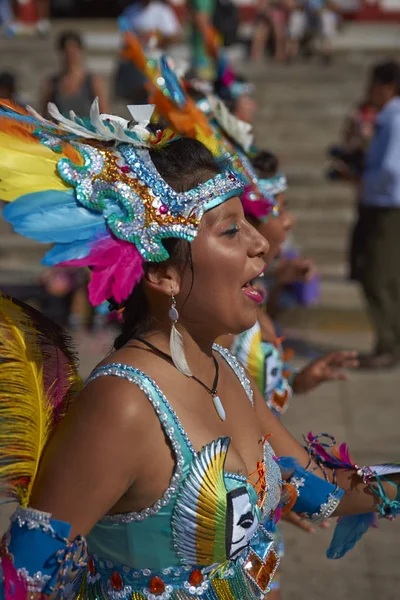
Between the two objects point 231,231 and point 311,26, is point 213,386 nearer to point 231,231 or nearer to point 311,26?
point 231,231

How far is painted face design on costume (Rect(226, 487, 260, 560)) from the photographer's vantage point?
206 centimetres

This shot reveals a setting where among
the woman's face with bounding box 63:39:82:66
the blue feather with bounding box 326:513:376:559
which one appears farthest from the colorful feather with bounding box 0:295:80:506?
the woman's face with bounding box 63:39:82:66

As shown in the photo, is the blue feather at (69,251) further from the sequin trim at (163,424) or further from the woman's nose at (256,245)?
the woman's nose at (256,245)

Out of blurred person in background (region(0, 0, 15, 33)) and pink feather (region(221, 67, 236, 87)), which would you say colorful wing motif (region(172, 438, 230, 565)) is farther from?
blurred person in background (region(0, 0, 15, 33))

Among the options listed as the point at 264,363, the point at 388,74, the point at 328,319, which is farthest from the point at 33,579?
the point at 328,319

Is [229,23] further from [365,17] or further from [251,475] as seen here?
[251,475]

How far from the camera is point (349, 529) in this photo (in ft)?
8.81

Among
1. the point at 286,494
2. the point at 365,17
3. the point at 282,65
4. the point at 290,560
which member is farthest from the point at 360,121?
the point at 365,17

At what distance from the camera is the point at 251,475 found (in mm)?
2209

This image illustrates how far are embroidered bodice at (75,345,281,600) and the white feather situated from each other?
0.12 m

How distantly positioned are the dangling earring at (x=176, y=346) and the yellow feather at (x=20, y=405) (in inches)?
11.6

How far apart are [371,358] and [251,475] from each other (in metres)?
5.14

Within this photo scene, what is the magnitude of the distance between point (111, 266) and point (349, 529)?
3.62 feet

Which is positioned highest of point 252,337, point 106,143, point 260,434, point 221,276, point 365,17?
point 106,143
